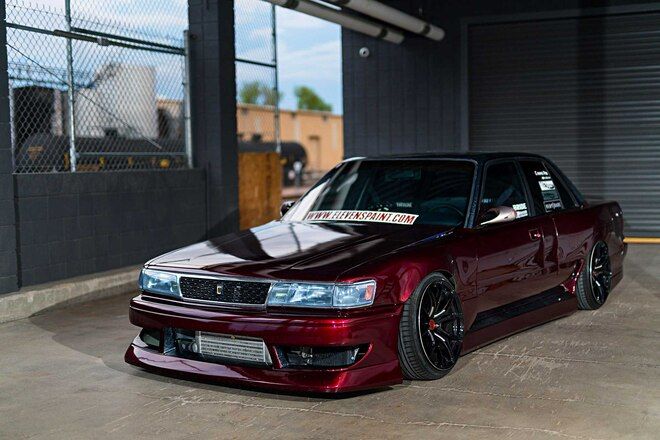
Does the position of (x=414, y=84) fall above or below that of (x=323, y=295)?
above

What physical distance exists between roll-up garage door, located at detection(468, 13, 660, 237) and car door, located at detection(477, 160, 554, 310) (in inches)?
282

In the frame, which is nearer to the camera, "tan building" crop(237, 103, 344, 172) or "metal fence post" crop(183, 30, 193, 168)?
"metal fence post" crop(183, 30, 193, 168)

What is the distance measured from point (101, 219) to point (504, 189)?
468 cm

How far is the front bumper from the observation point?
491 cm

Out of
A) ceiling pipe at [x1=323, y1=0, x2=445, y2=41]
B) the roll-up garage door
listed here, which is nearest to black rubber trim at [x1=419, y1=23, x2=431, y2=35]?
ceiling pipe at [x1=323, y1=0, x2=445, y2=41]

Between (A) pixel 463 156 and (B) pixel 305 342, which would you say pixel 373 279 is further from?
(A) pixel 463 156

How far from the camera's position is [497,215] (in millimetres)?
6141

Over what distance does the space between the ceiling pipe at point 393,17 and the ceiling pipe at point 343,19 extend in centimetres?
34

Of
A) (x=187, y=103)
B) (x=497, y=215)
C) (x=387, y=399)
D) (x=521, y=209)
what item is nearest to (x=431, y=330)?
(x=387, y=399)

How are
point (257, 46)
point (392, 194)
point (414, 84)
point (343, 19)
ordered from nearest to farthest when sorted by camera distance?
point (392, 194) → point (343, 19) → point (257, 46) → point (414, 84)

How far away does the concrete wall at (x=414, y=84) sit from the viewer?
566 inches

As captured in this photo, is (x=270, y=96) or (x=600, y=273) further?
(x=270, y=96)

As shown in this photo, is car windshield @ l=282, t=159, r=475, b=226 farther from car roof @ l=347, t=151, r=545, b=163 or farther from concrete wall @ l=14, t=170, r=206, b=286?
concrete wall @ l=14, t=170, r=206, b=286

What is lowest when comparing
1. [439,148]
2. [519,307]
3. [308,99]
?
[519,307]
